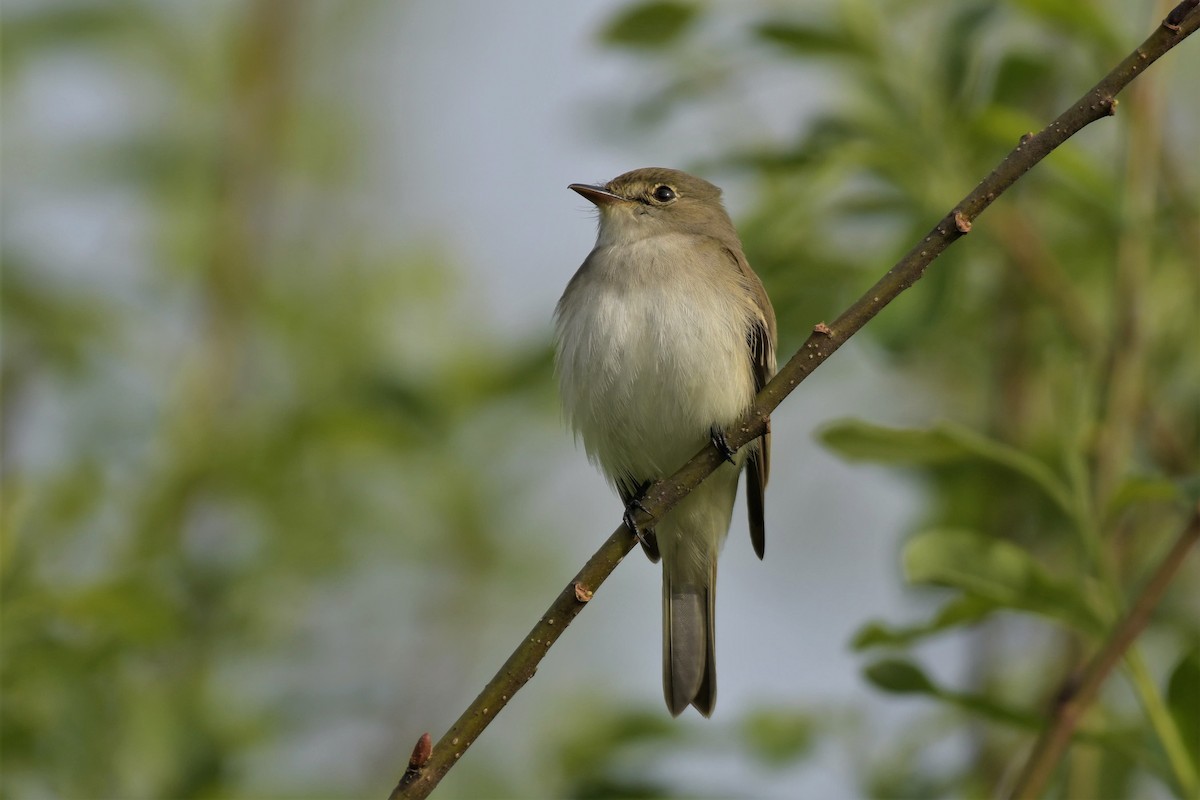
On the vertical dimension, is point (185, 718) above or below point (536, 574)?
below

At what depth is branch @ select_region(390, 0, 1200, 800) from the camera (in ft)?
8.16

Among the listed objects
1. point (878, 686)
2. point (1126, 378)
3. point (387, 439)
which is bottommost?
point (878, 686)

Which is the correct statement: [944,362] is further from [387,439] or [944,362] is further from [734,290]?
[387,439]

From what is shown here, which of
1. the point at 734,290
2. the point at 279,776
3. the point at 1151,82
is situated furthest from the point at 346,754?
the point at 1151,82

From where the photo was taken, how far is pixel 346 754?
5.04 meters

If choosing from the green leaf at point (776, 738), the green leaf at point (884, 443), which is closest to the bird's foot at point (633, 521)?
the green leaf at point (884, 443)

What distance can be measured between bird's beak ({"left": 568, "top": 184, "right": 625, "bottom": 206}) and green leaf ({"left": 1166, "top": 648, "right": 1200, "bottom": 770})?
295 cm

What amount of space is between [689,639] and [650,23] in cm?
208

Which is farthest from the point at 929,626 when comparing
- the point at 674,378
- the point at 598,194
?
the point at 598,194

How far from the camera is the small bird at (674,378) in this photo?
462 cm

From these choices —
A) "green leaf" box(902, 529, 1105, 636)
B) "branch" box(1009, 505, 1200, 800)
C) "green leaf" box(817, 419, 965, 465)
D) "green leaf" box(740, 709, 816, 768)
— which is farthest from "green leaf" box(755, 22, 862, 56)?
"green leaf" box(740, 709, 816, 768)

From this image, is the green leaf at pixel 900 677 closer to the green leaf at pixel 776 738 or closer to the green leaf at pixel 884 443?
the green leaf at pixel 884 443

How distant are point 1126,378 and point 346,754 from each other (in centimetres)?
292

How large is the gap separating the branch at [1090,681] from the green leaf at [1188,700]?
0.13m
